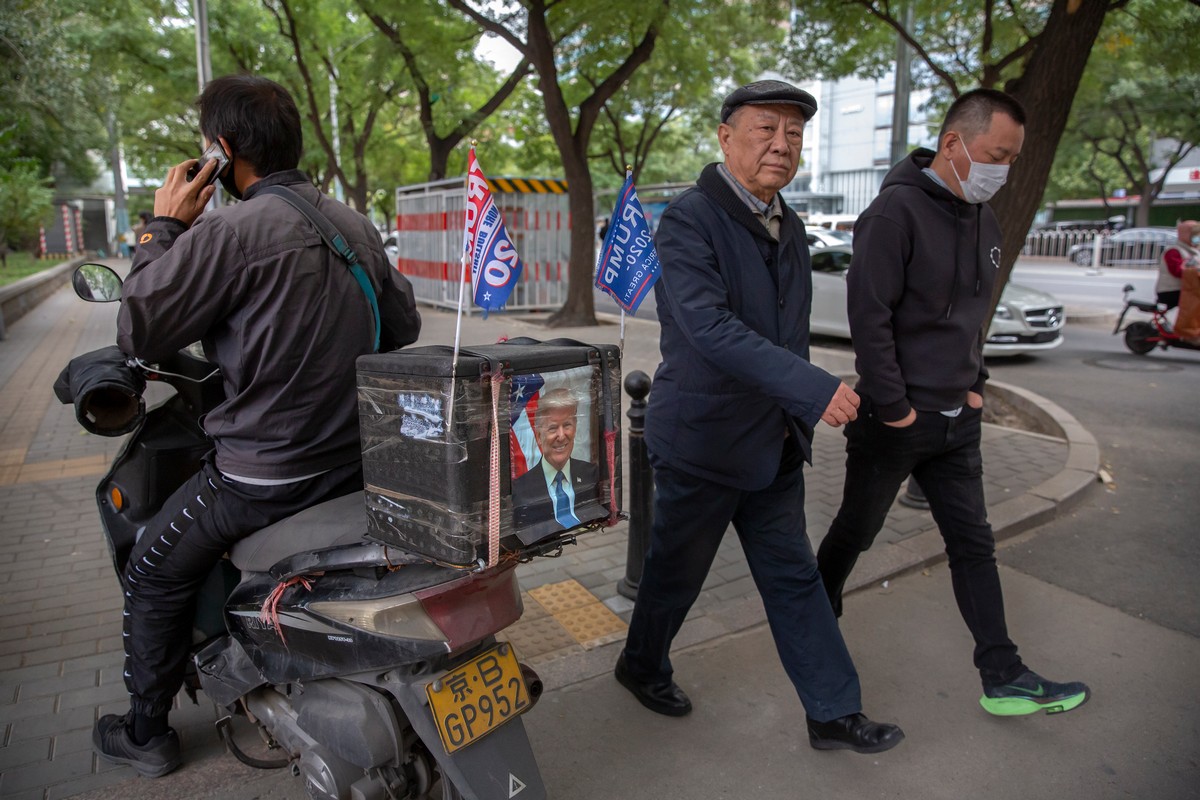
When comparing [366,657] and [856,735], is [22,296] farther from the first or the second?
[856,735]

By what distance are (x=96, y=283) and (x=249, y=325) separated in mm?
575

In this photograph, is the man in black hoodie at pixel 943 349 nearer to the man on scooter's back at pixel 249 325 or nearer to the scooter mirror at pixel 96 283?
the man on scooter's back at pixel 249 325

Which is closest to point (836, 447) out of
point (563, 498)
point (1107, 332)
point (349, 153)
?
point (563, 498)

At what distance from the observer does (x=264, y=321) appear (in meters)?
2.09

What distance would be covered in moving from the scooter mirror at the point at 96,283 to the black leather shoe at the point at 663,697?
2076 mm

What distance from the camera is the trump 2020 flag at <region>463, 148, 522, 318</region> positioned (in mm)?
1913

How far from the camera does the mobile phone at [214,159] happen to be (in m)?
2.18

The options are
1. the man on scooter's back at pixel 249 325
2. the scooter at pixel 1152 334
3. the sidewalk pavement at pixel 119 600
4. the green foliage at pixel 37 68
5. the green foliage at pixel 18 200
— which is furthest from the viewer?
the green foliage at pixel 18 200

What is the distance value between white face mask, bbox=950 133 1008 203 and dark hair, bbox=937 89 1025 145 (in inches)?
1.7

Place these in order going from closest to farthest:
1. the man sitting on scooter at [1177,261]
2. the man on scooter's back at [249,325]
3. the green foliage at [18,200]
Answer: the man on scooter's back at [249,325] → the man sitting on scooter at [1177,261] → the green foliage at [18,200]

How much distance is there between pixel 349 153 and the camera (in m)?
26.2

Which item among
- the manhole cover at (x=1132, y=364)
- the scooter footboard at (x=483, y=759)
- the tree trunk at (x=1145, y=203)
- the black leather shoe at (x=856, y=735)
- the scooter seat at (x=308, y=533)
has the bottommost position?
the black leather shoe at (x=856, y=735)

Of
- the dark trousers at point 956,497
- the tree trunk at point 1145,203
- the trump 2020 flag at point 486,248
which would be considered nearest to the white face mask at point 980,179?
the dark trousers at point 956,497

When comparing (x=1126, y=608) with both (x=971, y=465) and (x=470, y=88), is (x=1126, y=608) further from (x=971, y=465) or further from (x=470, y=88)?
(x=470, y=88)
